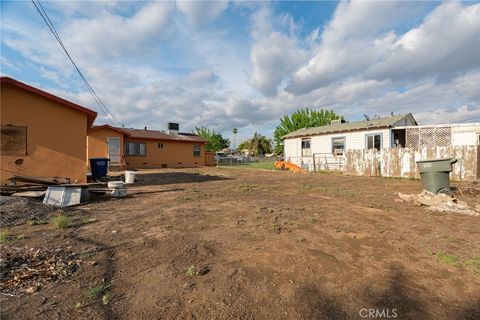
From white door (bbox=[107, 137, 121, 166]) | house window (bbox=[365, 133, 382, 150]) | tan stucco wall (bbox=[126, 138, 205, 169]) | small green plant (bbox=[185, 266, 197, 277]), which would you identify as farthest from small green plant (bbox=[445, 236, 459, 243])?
tan stucco wall (bbox=[126, 138, 205, 169])

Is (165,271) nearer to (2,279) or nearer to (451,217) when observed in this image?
(2,279)

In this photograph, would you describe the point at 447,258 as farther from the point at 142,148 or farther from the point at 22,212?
the point at 142,148

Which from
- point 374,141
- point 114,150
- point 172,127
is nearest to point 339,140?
point 374,141

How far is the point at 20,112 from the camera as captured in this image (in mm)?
8414

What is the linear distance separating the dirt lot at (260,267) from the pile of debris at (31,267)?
119 millimetres

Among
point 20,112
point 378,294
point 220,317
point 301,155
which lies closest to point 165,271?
point 220,317

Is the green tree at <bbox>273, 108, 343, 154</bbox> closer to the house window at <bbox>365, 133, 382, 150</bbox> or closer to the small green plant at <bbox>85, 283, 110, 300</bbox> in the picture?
the house window at <bbox>365, 133, 382, 150</bbox>

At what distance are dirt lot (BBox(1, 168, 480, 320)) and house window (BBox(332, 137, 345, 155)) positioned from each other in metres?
15.3

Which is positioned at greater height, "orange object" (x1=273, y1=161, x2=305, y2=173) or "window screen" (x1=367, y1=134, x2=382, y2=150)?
"window screen" (x1=367, y1=134, x2=382, y2=150)

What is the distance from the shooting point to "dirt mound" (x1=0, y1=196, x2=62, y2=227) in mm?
5106

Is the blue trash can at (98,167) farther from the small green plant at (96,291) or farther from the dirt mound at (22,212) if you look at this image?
the small green plant at (96,291)

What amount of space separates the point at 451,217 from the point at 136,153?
77.5 ft

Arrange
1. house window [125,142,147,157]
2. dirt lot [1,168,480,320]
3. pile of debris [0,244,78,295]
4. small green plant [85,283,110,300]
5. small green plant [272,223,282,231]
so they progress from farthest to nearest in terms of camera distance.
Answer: house window [125,142,147,157], small green plant [272,223,282,231], pile of debris [0,244,78,295], small green plant [85,283,110,300], dirt lot [1,168,480,320]

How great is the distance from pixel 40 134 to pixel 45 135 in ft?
0.46
